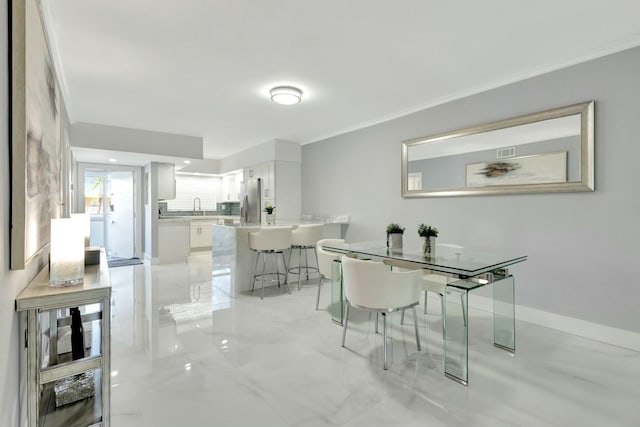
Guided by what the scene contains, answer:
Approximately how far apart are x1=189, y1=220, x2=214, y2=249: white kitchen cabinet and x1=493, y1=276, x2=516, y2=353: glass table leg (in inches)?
280

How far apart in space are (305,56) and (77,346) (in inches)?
108

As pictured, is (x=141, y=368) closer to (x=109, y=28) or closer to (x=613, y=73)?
(x=109, y=28)

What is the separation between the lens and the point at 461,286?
7.25 feet

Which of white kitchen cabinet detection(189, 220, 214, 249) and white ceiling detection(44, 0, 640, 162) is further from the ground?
white ceiling detection(44, 0, 640, 162)

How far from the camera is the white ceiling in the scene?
7.38 ft

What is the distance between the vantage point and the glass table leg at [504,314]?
2650 millimetres

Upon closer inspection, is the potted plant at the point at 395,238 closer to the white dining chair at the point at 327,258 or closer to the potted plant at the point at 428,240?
the potted plant at the point at 428,240

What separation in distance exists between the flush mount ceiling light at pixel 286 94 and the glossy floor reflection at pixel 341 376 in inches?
96.5

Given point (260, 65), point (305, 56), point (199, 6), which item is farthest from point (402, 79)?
point (199, 6)

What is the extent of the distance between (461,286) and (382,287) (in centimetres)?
54

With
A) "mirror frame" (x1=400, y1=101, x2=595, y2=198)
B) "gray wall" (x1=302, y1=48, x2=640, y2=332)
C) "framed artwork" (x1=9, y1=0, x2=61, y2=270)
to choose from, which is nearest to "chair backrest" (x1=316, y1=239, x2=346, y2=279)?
"gray wall" (x1=302, y1=48, x2=640, y2=332)

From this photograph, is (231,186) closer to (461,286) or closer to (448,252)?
(448,252)

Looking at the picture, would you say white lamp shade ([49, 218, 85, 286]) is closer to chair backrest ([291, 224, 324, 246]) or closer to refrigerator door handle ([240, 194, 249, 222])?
chair backrest ([291, 224, 324, 246])

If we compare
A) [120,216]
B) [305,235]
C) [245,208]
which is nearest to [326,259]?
[305,235]
